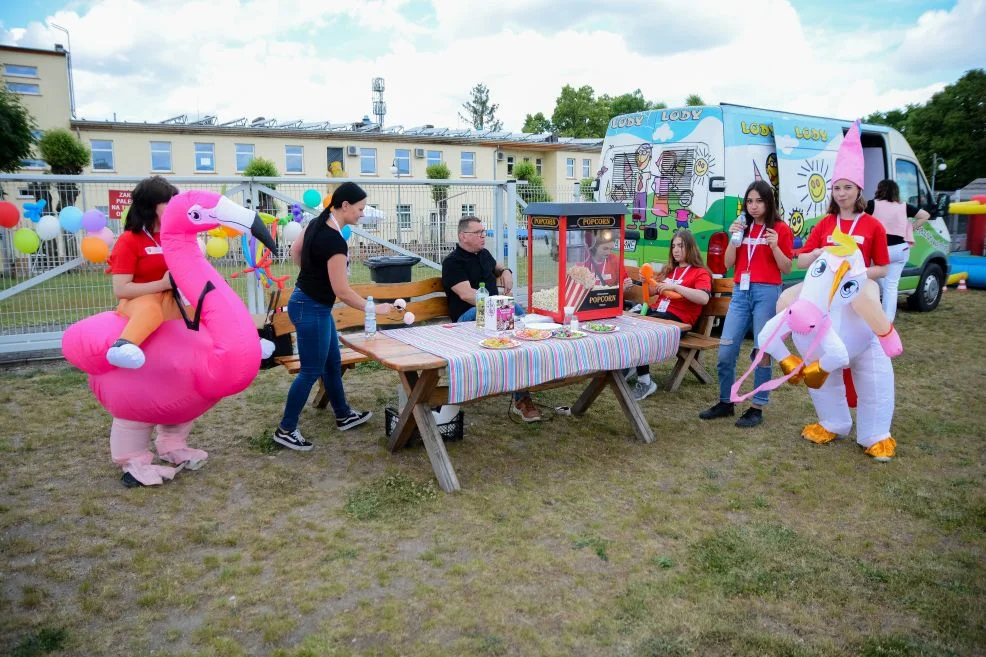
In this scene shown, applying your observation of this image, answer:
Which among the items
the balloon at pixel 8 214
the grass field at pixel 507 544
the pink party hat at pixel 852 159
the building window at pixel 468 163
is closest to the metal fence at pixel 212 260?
the balloon at pixel 8 214

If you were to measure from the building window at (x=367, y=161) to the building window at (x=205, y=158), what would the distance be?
6.08 meters

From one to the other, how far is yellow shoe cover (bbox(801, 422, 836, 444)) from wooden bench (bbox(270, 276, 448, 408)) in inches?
114

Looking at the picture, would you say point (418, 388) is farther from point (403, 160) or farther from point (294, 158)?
point (403, 160)

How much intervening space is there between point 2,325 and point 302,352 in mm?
4358

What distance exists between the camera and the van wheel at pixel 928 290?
9.88 m

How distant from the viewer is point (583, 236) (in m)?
4.73

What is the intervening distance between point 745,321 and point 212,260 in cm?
525

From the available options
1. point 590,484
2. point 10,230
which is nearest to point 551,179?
point 10,230

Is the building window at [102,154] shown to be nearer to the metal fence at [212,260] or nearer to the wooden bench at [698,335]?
the metal fence at [212,260]

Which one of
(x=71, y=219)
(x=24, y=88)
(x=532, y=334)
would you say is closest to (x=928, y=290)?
(x=532, y=334)

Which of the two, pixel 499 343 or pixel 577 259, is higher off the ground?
pixel 577 259

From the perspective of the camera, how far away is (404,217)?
28.2 feet

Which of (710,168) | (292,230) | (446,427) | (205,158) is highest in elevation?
(205,158)

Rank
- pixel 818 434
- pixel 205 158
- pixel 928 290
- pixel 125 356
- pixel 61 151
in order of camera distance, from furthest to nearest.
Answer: pixel 205 158 → pixel 61 151 → pixel 928 290 → pixel 818 434 → pixel 125 356
